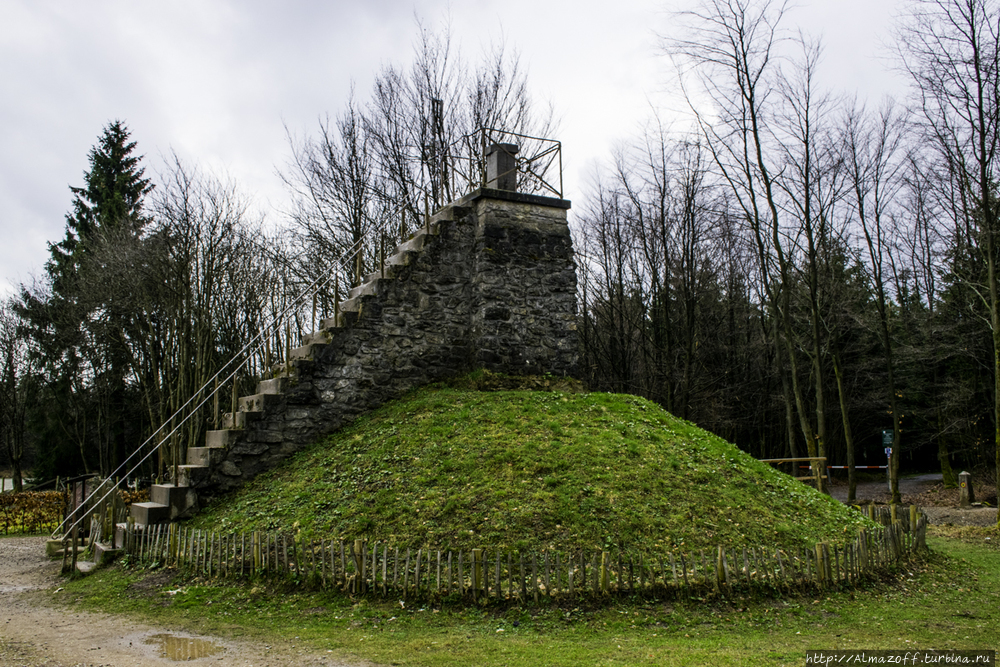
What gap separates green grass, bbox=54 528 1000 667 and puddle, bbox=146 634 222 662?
1.01 ft

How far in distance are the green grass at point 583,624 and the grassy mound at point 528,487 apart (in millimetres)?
897

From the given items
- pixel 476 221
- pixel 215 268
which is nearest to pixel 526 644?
pixel 476 221

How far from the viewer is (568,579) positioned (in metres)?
6.93

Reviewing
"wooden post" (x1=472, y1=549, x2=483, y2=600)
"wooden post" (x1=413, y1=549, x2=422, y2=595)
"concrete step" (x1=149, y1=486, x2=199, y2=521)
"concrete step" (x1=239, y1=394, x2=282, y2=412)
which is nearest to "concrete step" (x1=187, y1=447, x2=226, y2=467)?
"concrete step" (x1=149, y1=486, x2=199, y2=521)

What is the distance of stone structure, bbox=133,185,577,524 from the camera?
10.8 metres

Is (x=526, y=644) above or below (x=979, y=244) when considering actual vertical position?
below

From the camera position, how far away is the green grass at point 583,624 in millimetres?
5781

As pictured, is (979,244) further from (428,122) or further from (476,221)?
(428,122)

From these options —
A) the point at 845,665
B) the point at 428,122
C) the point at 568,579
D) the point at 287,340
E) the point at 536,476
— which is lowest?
the point at 845,665

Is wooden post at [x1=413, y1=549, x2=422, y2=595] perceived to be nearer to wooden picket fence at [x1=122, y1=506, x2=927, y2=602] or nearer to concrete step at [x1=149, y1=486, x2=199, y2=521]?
wooden picket fence at [x1=122, y1=506, x2=927, y2=602]

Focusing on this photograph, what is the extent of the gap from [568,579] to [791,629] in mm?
2181

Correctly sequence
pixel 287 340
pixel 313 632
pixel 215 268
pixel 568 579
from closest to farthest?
pixel 313 632 → pixel 568 579 → pixel 287 340 → pixel 215 268

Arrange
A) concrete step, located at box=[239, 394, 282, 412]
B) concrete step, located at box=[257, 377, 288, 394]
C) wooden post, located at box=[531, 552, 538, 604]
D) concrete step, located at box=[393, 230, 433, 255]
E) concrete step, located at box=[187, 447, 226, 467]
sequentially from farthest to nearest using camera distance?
concrete step, located at box=[393, 230, 433, 255], concrete step, located at box=[257, 377, 288, 394], concrete step, located at box=[239, 394, 282, 412], concrete step, located at box=[187, 447, 226, 467], wooden post, located at box=[531, 552, 538, 604]

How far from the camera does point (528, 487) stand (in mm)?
8547
